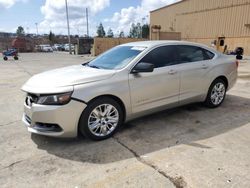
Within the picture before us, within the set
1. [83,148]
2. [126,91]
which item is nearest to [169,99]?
[126,91]

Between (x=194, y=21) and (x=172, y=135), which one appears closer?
(x=172, y=135)

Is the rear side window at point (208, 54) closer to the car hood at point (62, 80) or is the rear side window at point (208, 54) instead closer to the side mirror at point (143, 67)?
the side mirror at point (143, 67)

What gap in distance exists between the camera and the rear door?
4.59 meters

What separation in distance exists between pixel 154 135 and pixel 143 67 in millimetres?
1140

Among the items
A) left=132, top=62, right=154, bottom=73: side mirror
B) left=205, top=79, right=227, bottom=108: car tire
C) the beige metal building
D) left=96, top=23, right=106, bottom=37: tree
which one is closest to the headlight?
left=132, top=62, right=154, bottom=73: side mirror

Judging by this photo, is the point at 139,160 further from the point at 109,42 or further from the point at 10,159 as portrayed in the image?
the point at 109,42

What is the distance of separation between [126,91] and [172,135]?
106 cm

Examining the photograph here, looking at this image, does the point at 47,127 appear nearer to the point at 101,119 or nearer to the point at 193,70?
the point at 101,119

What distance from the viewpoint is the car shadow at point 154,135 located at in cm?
337

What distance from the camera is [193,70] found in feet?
15.4

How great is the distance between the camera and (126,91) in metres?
3.83

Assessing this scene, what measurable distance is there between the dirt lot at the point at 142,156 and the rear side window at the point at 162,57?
1.11 metres

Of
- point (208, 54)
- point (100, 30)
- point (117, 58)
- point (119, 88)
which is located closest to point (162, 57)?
point (117, 58)

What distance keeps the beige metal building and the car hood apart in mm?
24620
